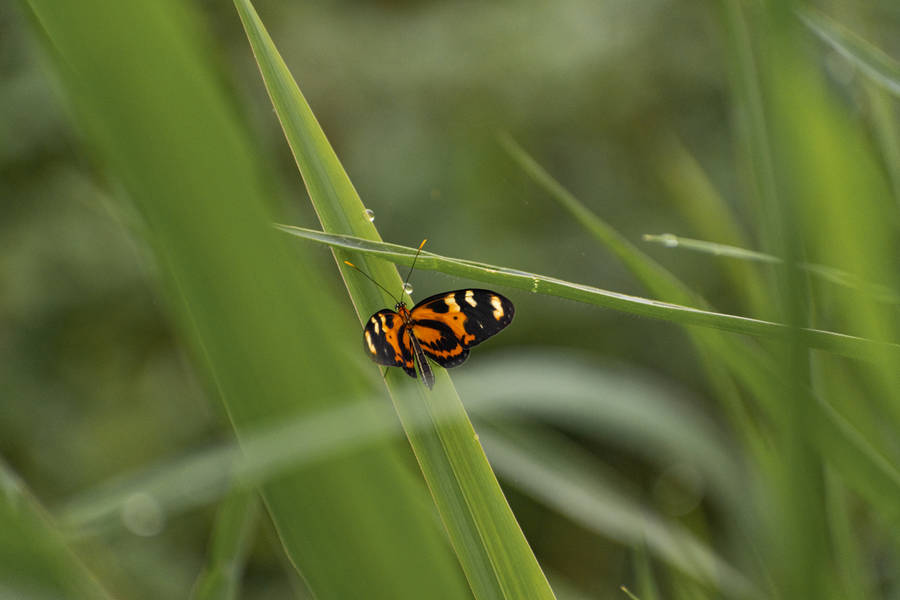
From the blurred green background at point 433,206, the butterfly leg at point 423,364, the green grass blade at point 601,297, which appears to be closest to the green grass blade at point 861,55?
the green grass blade at point 601,297

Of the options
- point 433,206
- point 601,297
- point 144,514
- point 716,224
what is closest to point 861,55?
point 601,297

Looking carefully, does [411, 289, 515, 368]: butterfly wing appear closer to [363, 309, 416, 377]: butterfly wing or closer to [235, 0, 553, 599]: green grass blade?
[363, 309, 416, 377]: butterfly wing

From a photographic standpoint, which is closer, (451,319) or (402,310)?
(402,310)

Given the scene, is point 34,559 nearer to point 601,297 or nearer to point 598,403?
point 601,297

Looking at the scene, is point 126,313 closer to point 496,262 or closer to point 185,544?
point 185,544

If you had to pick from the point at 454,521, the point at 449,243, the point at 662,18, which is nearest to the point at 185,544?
the point at 449,243
